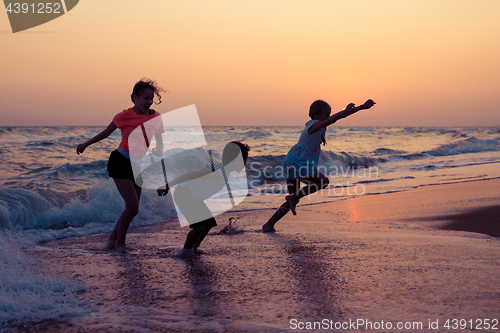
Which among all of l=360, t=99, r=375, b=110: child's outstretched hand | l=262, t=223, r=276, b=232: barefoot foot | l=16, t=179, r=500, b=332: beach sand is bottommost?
l=262, t=223, r=276, b=232: barefoot foot

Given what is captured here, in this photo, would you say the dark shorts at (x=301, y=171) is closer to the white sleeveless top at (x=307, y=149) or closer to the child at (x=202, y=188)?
the white sleeveless top at (x=307, y=149)

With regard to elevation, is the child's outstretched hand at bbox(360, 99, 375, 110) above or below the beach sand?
above

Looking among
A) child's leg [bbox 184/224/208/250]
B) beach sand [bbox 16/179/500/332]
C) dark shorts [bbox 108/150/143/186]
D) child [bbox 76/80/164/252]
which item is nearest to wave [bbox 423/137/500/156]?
beach sand [bbox 16/179/500/332]

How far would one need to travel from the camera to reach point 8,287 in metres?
2.52

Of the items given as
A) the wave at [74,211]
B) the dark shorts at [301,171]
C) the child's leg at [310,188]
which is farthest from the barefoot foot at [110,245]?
the dark shorts at [301,171]

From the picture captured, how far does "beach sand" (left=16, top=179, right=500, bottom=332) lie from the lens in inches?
83.3

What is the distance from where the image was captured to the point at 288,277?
2.86 m

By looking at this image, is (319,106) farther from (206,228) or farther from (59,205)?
(59,205)

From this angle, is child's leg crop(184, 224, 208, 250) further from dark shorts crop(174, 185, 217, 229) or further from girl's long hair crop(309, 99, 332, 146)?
girl's long hair crop(309, 99, 332, 146)

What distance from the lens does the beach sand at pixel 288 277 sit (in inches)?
83.3

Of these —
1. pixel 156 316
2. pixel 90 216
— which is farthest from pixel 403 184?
pixel 156 316

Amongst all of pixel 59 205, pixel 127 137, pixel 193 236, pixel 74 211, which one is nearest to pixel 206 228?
pixel 193 236

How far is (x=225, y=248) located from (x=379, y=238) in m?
1.80

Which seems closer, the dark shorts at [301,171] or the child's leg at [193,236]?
the child's leg at [193,236]
